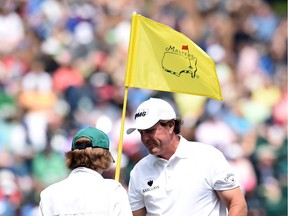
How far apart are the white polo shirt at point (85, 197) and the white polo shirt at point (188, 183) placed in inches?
38.8

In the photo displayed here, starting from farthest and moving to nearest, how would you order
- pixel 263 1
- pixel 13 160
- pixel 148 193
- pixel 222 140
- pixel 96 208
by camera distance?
pixel 263 1 → pixel 222 140 → pixel 13 160 → pixel 148 193 → pixel 96 208

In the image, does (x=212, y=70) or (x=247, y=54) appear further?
(x=247, y=54)

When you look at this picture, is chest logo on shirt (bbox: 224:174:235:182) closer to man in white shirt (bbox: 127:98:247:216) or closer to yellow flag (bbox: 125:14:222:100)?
man in white shirt (bbox: 127:98:247:216)

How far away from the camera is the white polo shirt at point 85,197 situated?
6.14 m

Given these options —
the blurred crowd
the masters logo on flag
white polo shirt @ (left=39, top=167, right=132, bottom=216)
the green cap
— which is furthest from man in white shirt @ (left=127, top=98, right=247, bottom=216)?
the blurred crowd

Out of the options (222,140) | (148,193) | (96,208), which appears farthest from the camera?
(222,140)

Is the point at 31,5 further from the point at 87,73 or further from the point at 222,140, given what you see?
the point at 222,140

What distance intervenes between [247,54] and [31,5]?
3.94 m

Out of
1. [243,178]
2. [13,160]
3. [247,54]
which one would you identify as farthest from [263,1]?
[13,160]

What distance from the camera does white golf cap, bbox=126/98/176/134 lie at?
23.3 ft

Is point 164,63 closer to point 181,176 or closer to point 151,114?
point 151,114

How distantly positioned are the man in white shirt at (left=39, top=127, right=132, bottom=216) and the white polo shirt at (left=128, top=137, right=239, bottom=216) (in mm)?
958

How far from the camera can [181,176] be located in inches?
284

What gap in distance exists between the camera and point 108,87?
15.5 meters
